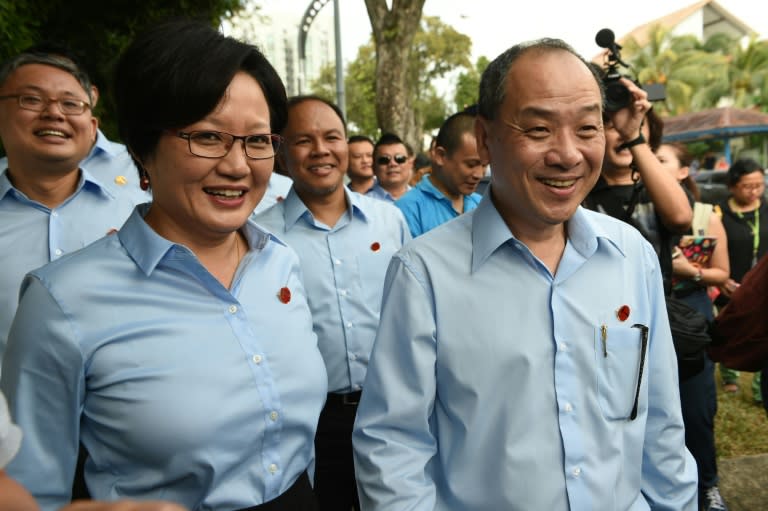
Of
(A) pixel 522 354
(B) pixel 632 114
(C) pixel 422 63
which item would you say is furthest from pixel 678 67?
(A) pixel 522 354

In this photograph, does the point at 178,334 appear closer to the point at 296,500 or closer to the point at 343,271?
the point at 296,500

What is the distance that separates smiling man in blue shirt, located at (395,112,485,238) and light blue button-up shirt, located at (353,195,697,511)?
2.48m

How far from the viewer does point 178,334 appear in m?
1.74

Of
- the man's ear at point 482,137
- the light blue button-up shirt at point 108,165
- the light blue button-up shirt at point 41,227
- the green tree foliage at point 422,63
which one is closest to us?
the man's ear at point 482,137

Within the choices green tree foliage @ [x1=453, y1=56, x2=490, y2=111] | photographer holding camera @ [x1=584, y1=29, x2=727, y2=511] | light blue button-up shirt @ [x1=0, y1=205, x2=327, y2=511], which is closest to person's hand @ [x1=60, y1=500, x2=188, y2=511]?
light blue button-up shirt @ [x1=0, y1=205, x2=327, y2=511]

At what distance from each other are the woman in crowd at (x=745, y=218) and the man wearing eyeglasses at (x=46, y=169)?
4894 mm

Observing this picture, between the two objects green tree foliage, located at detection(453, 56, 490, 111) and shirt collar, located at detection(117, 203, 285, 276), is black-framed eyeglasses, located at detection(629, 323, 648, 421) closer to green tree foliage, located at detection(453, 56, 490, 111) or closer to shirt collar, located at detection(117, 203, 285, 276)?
shirt collar, located at detection(117, 203, 285, 276)

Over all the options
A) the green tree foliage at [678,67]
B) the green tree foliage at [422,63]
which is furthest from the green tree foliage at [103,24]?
the green tree foliage at [678,67]

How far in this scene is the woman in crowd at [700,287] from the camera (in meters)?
3.21

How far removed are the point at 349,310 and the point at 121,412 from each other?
4.71 ft

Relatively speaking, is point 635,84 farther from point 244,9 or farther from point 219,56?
point 244,9

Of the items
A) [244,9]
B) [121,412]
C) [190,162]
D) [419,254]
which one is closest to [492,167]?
[419,254]

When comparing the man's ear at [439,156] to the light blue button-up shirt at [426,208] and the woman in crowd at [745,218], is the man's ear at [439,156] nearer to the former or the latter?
the light blue button-up shirt at [426,208]

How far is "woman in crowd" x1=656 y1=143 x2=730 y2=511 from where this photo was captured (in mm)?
3213
